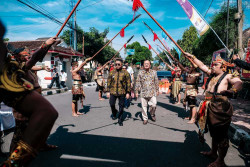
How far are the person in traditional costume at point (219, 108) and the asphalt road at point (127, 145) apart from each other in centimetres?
41

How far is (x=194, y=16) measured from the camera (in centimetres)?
597

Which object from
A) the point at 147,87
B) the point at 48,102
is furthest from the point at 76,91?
the point at 48,102

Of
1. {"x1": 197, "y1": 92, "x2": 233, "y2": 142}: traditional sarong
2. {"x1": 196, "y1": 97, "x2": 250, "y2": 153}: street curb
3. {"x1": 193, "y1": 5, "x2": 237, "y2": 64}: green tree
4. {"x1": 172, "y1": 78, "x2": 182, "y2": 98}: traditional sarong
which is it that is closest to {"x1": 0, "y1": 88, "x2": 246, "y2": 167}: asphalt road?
{"x1": 196, "y1": 97, "x2": 250, "y2": 153}: street curb

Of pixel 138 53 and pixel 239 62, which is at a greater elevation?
pixel 138 53

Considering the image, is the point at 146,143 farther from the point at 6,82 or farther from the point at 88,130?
the point at 6,82

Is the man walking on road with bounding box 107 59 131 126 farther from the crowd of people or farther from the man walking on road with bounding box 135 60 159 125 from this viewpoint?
the man walking on road with bounding box 135 60 159 125

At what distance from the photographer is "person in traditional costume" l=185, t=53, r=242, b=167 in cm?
279

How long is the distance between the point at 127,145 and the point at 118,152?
0.38 m

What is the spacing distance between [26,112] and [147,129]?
3755 mm

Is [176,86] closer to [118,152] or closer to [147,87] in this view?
[147,87]

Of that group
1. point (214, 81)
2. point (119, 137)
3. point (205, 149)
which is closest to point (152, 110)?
point (119, 137)

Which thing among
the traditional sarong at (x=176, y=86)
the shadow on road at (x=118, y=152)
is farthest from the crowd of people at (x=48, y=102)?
the traditional sarong at (x=176, y=86)

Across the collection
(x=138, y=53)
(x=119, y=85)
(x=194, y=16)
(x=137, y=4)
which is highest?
(x=138, y=53)

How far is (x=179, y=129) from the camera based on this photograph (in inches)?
192
